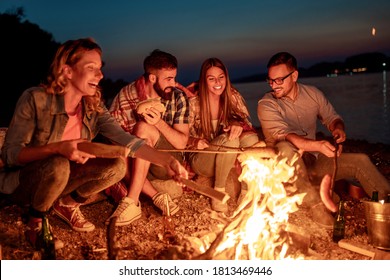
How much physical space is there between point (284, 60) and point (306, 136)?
33.8 inches

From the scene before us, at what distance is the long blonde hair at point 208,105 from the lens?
179 inches

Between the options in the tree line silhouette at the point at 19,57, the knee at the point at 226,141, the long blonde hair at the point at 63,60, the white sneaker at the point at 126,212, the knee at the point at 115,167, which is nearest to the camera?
the long blonde hair at the point at 63,60

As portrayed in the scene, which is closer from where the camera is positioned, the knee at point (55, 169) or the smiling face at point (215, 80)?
the knee at point (55, 169)

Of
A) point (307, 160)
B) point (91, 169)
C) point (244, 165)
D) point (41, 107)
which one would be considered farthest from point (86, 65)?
point (307, 160)

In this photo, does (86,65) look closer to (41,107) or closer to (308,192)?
(41,107)

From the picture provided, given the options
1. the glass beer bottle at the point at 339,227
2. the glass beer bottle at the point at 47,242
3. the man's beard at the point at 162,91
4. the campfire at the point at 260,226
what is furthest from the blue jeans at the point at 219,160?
the glass beer bottle at the point at 47,242

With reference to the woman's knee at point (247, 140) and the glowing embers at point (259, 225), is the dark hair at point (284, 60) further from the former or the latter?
the glowing embers at point (259, 225)

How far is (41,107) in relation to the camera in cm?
352

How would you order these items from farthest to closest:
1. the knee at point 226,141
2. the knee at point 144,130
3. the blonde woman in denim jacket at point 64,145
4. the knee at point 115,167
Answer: the knee at point 226,141
the knee at point 144,130
the knee at point 115,167
the blonde woman in denim jacket at point 64,145

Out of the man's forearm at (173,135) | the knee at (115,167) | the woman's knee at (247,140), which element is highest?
the man's forearm at (173,135)

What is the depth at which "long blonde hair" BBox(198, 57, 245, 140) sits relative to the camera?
4551 mm

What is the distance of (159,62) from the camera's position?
14.1 feet

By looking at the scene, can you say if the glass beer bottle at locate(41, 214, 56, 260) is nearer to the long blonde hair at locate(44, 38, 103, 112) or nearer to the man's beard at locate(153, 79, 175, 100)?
the long blonde hair at locate(44, 38, 103, 112)
